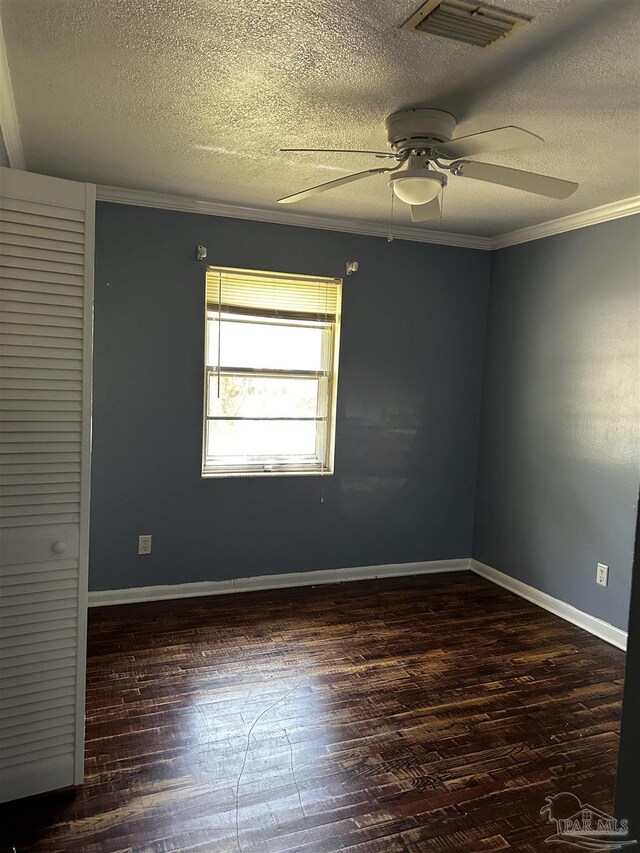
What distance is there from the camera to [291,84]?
2195 mm

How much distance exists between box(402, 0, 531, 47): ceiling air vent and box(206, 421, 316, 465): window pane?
2730mm

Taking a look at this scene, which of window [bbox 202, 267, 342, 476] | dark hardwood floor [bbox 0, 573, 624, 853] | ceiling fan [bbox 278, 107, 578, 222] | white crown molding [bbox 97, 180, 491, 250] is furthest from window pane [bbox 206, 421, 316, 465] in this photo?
ceiling fan [bbox 278, 107, 578, 222]

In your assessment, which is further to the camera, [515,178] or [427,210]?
[427,210]

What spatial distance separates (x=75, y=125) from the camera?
2.70m

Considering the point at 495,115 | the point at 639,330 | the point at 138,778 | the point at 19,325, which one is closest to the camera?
the point at 19,325

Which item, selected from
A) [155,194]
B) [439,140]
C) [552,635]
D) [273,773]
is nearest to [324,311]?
[155,194]

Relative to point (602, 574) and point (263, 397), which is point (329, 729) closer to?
point (602, 574)

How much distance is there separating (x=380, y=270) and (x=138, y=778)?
11.0 ft

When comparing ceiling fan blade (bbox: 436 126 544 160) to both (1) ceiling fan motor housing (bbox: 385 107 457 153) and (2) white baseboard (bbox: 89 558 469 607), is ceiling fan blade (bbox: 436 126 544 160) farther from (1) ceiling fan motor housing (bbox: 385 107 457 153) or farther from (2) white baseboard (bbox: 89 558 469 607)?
(2) white baseboard (bbox: 89 558 469 607)

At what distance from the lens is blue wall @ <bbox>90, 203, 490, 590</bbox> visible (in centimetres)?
381

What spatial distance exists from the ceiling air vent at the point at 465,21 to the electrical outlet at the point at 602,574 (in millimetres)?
2895

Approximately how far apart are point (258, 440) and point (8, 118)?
2.31m

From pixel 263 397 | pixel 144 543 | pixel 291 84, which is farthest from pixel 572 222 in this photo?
pixel 144 543

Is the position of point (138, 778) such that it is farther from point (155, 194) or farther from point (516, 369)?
point (516, 369)
